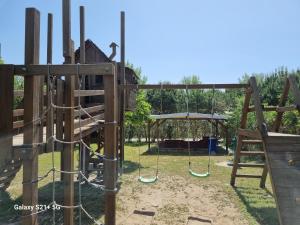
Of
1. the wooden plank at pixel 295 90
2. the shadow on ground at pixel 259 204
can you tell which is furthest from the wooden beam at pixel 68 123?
the wooden plank at pixel 295 90

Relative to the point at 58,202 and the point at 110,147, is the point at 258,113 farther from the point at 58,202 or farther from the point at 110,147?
the point at 58,202

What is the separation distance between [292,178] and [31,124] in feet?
13.8

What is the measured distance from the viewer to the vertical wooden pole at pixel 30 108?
4109mm

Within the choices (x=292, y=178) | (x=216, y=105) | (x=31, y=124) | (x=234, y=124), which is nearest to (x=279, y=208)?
(x=292, y=178)

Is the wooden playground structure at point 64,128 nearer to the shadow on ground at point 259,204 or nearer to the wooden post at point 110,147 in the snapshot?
the wooden post at point 110,147

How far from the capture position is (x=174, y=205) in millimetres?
7621

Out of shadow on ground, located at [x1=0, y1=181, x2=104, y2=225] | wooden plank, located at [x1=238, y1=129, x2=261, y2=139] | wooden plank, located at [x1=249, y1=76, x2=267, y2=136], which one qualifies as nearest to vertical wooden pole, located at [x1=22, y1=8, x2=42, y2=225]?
shadow on ground, located at [x1=0, y1=181, x2=104, y2=225]

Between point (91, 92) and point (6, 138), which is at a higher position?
point (91, 92)

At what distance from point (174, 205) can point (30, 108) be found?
4.72 m

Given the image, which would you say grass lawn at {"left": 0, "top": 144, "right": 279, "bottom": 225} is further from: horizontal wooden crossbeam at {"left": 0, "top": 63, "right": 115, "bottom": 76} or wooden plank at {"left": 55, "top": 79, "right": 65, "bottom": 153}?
horizontal wooden crossbeam at {"left": 0, "top": 63, "right": 115, "bottom": 76}

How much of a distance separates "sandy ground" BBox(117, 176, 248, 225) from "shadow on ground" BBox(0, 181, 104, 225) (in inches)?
22.3

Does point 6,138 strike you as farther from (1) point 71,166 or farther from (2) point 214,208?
(2) point 214,208

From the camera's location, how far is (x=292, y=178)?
207 inches

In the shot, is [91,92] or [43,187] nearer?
[91,92]
